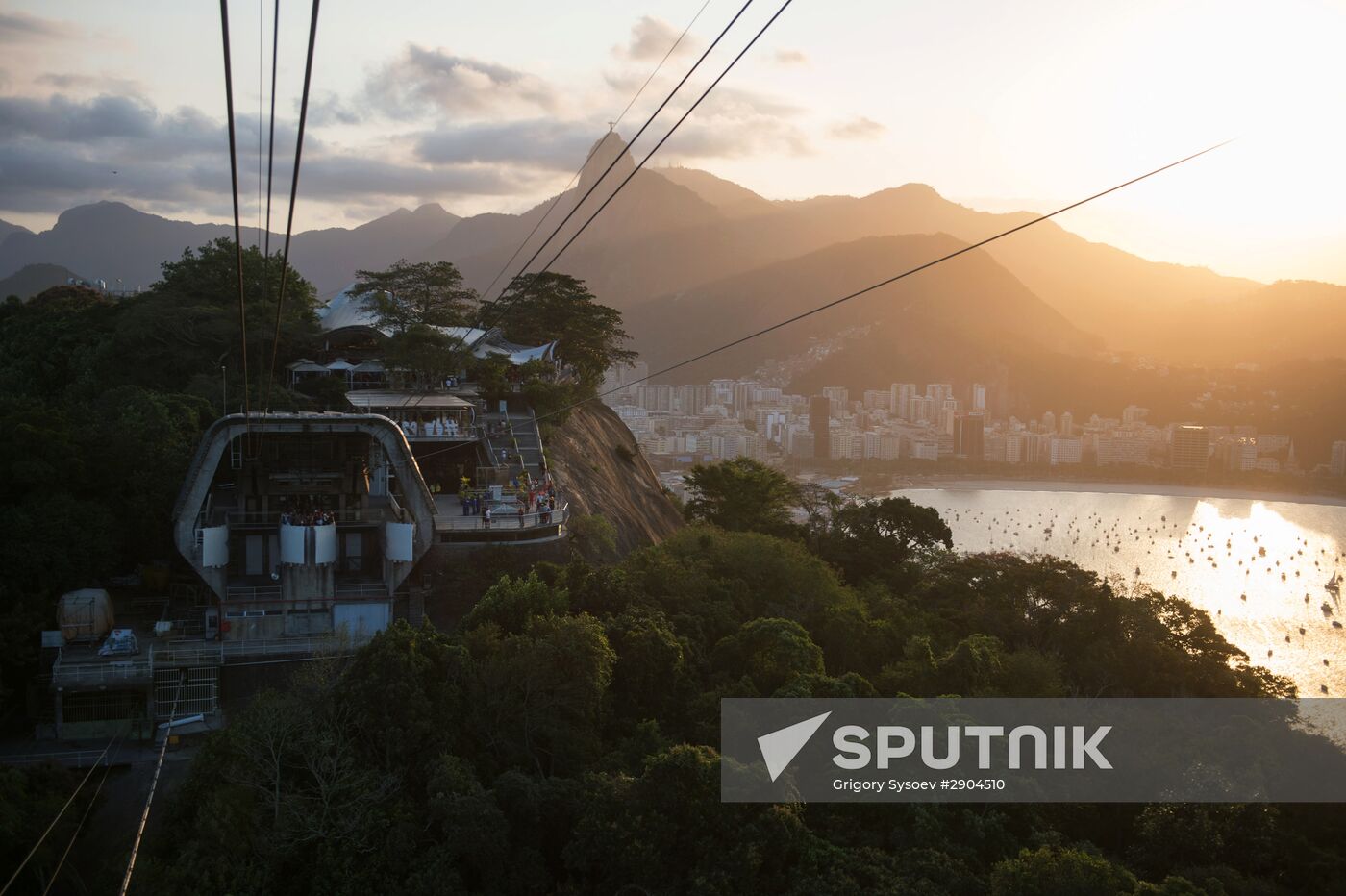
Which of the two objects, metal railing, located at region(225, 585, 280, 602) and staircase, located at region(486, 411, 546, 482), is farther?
staircase, located at region(486, 411, 546, 482)

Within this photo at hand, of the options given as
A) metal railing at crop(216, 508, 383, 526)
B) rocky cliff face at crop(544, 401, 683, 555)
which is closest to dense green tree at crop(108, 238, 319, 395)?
metal railing at crop(216, 508, 383, 526)

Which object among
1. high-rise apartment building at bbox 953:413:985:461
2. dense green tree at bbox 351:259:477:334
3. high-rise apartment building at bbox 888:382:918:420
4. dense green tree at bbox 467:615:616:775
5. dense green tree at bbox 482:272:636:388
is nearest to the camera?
dense green tree at bbox 467:615:616:775

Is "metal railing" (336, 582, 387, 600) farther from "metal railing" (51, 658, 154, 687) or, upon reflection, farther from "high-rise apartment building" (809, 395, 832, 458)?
"high-rise apartment building" (809, 395, 832, 458)

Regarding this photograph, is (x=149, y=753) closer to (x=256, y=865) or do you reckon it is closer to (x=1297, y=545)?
(x=256, y=865)

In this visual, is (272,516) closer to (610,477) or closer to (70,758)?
(70,758)

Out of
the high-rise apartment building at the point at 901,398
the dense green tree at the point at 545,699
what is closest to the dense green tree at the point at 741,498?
the dense green tree at the point at 545,699

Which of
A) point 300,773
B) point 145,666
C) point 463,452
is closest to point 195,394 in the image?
point 463,452

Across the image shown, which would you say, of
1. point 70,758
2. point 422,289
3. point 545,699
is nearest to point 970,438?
point 422,289
